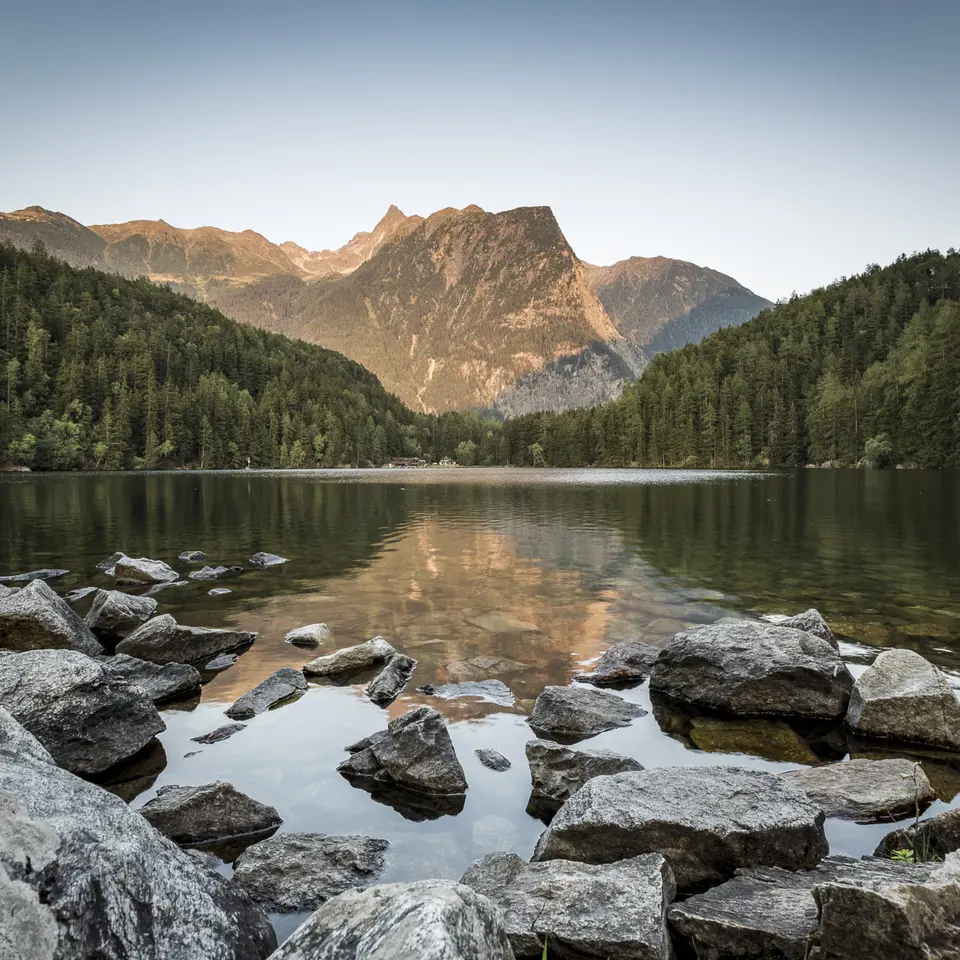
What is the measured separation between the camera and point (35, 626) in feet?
47.6

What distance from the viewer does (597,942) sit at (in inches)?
203

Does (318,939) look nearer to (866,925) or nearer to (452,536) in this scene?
(866,925)

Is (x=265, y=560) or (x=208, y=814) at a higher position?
(x=208, y=814)

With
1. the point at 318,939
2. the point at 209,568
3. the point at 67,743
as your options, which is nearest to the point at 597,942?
the point at 318,939

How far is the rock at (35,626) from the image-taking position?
14.3 meters

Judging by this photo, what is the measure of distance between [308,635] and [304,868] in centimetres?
1011

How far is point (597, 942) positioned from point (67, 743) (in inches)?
347

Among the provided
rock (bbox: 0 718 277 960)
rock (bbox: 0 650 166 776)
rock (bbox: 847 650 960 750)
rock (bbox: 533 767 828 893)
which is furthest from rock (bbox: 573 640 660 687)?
rock (bbox: 0 718 277 960)

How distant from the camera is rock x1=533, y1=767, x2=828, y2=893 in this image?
6.77 meters

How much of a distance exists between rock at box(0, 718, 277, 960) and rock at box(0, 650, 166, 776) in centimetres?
496

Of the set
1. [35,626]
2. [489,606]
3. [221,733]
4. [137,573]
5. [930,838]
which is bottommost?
[489,606]

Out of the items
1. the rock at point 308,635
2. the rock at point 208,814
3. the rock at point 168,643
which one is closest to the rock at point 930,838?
the rock at point 208,814

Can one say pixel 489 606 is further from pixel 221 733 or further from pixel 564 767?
pixel 564 767

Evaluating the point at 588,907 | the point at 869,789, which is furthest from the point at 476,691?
the point at 588,907
